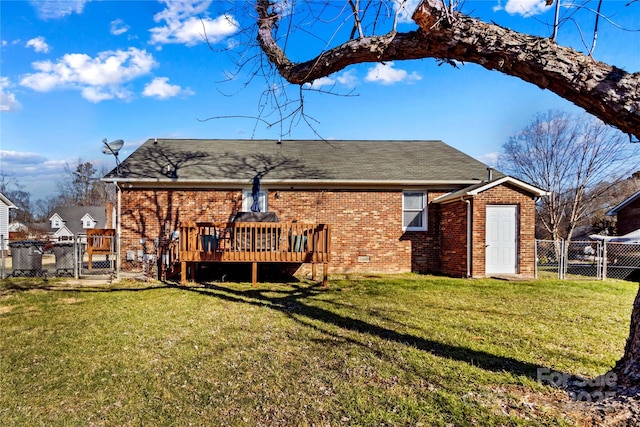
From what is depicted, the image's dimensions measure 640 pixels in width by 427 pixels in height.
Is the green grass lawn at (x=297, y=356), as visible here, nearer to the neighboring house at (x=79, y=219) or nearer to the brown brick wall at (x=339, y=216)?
the brown brick wall at (x=339, y=216)

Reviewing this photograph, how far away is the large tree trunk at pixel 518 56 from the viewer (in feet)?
9.42

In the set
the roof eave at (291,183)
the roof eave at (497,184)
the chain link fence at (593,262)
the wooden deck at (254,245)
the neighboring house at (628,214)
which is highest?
the roof eave at (291,183)

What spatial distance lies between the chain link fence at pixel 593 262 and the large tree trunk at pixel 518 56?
30.9 ft

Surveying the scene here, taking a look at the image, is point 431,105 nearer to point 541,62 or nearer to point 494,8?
point 494,8

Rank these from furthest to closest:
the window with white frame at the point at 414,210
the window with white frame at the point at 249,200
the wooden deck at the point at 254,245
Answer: the window with white frame at the point at 414,210 < the window with white frame at the point at 249,200 < the wooden deck at the point at 254,245

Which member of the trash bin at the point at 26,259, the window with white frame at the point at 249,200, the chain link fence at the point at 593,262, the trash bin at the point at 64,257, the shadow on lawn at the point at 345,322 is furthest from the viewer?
the window with white frame at the point at 249,200

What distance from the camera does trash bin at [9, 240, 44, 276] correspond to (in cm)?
1028

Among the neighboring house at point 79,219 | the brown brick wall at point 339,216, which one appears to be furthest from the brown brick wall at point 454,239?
the neighboring house at point 79,219

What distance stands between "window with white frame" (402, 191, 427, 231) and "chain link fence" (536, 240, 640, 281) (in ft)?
11.4

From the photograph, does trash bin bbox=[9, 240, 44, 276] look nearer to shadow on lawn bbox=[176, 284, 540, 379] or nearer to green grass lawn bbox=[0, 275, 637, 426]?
green grass lawn bbox=[0, 275, 637, 426]

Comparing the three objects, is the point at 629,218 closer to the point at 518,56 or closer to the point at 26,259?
the point at 518,56

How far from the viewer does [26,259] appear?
10.4 metres

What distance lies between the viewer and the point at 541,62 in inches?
120

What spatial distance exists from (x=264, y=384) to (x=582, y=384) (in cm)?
301
